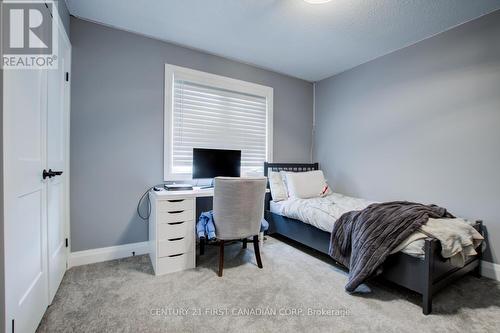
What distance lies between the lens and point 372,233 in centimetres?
184

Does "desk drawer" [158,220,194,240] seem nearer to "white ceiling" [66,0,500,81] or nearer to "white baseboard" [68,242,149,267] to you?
"white baseboard" [68,242,149,267]

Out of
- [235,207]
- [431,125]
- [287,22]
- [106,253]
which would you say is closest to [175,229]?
[235,207]

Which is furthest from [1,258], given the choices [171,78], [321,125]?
[321,125]

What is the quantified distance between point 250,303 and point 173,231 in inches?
37.8

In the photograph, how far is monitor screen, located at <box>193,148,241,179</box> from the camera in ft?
8.94

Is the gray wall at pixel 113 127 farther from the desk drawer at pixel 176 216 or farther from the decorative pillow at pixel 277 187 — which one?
the decorative pillow at pixel 277 187

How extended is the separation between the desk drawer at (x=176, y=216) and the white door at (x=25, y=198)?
2.68ft

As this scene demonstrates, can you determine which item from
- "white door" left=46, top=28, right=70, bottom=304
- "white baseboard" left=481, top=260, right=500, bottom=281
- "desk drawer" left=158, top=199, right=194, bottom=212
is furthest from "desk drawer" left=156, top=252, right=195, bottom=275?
"white baseboard" left=481, top=260, right=500, bottom=281

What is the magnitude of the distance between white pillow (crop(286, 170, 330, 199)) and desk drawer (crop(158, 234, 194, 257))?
1481 millimetres

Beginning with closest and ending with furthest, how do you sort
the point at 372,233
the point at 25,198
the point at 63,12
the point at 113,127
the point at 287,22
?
the point at 25,198 → the point at 372,233 → the point at 63,12 → the point at 287,22 → the point at 113,127

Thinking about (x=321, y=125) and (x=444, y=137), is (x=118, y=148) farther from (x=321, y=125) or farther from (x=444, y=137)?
(x=444, y=137)

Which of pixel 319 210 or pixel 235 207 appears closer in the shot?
pixel 235 207

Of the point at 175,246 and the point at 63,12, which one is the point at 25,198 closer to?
the point at 175,246

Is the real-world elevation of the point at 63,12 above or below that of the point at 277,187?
above
